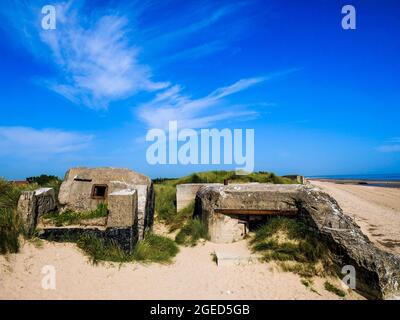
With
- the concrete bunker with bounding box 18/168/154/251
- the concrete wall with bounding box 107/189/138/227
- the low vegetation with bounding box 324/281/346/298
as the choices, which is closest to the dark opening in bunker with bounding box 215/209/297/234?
the low vegetation with bounding box 324/281/346/298

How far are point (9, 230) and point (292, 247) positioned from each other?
564 cm

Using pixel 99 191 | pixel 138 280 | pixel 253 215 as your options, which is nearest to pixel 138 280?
pixel 138 280

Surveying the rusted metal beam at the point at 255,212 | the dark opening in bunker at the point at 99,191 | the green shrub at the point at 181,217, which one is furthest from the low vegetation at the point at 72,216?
the rusted metal beam at the point at 255,212

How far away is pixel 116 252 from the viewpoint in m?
5.79

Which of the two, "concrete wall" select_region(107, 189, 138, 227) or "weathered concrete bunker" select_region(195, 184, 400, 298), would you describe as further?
"concrete wall" select_region(107, 189, 138, 227)

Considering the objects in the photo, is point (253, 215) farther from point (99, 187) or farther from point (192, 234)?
point (99, 187)

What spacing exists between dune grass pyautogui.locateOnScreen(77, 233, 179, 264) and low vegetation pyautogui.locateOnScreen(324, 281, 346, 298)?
3.10 meters

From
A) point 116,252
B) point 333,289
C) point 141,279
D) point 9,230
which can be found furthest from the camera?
point 116,252

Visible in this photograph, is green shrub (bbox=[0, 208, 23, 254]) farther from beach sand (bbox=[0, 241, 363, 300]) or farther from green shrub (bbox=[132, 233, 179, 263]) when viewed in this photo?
green shrub (bbox=[132, 233, 179, 263])

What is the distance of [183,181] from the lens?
13062mm

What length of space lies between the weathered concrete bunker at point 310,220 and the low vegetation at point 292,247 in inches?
7.5

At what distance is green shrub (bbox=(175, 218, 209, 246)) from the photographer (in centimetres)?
738
